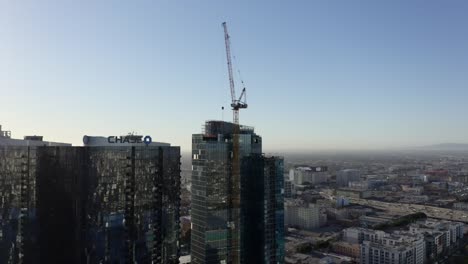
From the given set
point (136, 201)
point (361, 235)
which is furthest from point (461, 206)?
point (136, 201)

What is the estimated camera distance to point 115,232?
25.8 metres

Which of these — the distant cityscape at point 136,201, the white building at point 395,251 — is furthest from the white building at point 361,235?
the distant cityscape at point 136,201

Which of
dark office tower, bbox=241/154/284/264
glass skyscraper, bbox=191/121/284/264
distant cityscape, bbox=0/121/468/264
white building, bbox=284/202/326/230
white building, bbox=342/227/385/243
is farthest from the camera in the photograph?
white building, bbox=284/202/326/230

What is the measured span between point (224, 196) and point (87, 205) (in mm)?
8908

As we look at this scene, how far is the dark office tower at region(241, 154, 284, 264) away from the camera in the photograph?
1224 inches

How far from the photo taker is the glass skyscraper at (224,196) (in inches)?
1158

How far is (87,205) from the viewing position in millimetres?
26156

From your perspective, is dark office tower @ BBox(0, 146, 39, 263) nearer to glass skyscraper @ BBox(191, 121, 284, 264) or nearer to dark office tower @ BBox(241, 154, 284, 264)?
glass skyscraper @ BBox(191, 121, 284, 264)

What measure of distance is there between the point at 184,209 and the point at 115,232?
47136 millimetres

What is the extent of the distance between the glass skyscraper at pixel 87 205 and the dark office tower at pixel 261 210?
Answer: 6.17 meters

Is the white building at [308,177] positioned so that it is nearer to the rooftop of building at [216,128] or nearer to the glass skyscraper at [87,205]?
the rooftop of building at [216,128]

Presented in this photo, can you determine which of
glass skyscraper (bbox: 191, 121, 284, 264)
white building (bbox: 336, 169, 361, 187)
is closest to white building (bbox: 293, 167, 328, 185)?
white building (bbox: 336, 169, 361, 187)

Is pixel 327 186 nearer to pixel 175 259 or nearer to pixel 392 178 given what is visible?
pixel 392 178

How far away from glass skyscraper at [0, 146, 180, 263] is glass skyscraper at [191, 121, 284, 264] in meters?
2.77
